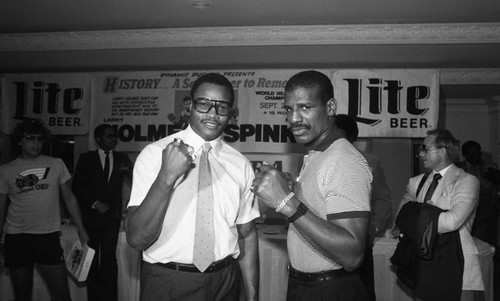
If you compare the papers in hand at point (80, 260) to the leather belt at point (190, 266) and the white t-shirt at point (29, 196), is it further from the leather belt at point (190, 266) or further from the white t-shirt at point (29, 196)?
the leather belt at point (190, 266)

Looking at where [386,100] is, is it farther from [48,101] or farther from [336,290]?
[48,101]

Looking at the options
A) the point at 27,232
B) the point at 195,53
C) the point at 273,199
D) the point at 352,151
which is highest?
the point at 195,53

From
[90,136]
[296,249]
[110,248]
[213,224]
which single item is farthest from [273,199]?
[90,136]

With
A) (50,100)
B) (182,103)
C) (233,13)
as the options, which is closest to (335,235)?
(233,13)

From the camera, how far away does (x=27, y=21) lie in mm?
4688

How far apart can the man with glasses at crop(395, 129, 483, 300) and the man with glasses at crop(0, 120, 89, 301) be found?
2.58m

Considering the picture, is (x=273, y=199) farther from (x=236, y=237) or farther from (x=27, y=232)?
(x=27, y=232)

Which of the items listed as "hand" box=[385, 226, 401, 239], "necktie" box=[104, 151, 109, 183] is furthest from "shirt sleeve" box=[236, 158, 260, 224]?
"necktie" box=[104, 151, 109, 183]

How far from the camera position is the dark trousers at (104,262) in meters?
4.28

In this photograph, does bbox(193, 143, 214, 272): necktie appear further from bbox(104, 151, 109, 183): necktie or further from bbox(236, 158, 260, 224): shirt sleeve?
bbox(104, 151, 109, 183): necktie

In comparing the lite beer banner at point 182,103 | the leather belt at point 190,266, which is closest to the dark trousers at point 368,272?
the leather belt at point 190,266

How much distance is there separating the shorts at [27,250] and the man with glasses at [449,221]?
8.52 ft

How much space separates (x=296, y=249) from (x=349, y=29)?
10.8ft

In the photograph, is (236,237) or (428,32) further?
(428,32)
